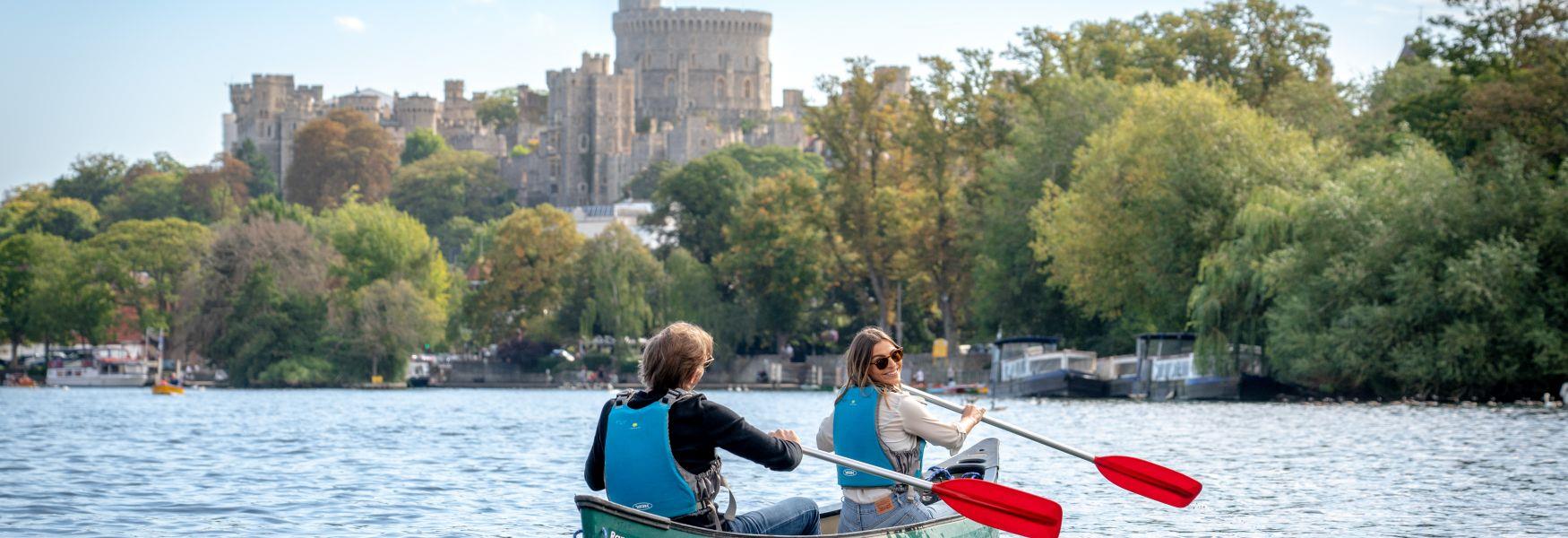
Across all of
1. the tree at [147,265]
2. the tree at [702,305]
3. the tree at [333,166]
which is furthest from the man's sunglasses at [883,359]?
the tree at [333,166]

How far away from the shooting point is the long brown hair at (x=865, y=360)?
1168 cm

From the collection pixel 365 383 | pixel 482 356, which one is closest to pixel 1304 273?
pixel 365 383

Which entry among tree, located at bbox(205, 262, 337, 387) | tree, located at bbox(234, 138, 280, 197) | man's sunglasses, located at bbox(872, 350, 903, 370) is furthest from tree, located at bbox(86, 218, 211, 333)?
man's sunglasses, located at bbox(872, 350, 903, 370)

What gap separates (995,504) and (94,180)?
6307 inches

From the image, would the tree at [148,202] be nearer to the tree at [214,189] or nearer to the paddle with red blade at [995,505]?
the tree at [214,189]

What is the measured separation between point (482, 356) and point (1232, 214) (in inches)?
1891

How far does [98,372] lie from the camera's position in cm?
9469

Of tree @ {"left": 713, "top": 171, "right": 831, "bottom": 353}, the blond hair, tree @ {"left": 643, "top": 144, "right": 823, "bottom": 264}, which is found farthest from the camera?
tree @ {"left": 643, "top": 144, "right": 823, "bottom": 264}

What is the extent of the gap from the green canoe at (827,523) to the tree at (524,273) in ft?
224

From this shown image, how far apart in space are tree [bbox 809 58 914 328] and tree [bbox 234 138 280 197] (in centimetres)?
10691

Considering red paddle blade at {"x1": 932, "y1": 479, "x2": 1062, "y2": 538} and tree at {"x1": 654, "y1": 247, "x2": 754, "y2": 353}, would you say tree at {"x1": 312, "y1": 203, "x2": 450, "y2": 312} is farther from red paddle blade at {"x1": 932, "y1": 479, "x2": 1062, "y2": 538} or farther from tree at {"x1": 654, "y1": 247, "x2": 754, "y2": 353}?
red paddle blade at {"x1": 932, "y1": 479, "x2": 1062, "y2": 538}

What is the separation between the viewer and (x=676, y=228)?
8506cm

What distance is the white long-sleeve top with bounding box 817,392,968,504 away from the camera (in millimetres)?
11766

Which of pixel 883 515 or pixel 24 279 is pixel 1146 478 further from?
pixel 24 279
